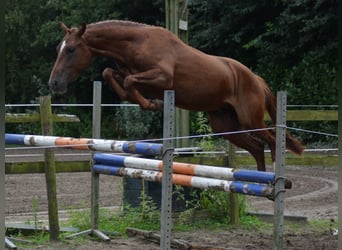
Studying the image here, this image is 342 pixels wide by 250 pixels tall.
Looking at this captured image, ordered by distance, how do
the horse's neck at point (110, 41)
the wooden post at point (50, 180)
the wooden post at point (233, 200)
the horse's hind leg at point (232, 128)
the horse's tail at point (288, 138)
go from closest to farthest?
the horse's neck at point (110, 41) < the horse's hind leg at point (232, 128) < the horse's tail at point (288, 138) < the wooden post at point (50, 180) < the wooden post at point (233, 200)

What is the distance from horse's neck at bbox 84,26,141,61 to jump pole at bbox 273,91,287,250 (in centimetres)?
107

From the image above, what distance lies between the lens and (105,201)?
7648mm

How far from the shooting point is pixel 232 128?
489 centimetres

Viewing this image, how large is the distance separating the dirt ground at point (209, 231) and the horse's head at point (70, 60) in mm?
1624

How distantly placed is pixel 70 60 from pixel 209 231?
8.93ft

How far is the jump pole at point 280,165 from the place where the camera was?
14.4 ft

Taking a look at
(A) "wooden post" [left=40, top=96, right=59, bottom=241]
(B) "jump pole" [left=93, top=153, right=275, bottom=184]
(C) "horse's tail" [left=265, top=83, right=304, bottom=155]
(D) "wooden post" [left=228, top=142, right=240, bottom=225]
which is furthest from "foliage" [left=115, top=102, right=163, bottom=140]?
(C) "horse's tail" [left=265, top=83, right=304, bottom=155]

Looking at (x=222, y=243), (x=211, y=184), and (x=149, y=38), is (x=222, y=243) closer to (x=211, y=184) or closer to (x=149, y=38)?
(x=211, y=184)

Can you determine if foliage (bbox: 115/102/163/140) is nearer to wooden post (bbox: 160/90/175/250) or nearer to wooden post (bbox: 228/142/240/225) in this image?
wooden post (bbox: 228/142/240/225)

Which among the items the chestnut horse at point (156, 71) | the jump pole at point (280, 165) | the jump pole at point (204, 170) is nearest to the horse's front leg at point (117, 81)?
the chestnut horse at point (156, 71)

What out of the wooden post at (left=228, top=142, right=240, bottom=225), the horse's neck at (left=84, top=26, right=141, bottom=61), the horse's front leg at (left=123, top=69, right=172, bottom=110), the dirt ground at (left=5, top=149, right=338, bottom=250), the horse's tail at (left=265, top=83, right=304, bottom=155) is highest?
the horse's neck at (left=84, top=26, right=141, bottom=61)

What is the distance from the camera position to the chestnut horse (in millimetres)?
4258

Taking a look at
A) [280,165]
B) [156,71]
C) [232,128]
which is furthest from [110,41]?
[280,165]

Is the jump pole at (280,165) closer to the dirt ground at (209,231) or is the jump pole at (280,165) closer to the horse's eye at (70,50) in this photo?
the dirt ground at (209,231)
